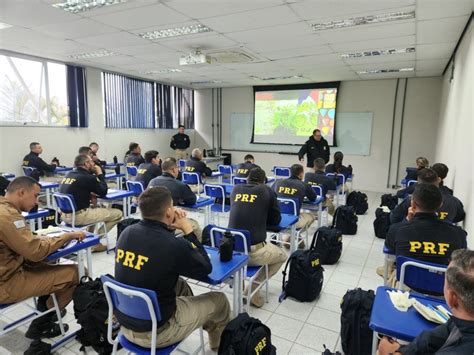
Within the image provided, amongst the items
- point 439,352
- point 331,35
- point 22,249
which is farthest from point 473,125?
point 22,249

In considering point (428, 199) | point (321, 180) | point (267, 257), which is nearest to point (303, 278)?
point (267, 257)

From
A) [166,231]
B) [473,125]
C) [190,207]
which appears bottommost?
[190,207]

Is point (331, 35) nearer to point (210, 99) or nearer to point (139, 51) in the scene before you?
point (139, 51)

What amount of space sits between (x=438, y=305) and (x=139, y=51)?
5.89 meters

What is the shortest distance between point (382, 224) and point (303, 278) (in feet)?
7.89

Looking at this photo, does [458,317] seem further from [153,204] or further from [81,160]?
[81,160]

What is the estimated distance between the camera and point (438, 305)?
1.58 meters

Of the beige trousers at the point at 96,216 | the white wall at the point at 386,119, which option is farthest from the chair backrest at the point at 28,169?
the white wall at the point at 386,119

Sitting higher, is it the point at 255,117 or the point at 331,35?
the point at 331,35

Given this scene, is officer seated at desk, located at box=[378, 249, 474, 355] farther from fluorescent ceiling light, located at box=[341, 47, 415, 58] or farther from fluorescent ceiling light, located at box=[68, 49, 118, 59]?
fluorescent ceiling light, located at box=[68, 49, 118, 59]

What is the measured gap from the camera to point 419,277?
1.96m

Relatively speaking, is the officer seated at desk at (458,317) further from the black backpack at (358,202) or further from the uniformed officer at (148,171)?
the black backpack at (358,202)

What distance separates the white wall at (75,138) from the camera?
625 centimetres

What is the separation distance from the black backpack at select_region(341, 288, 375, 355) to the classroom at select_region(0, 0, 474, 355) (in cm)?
1
